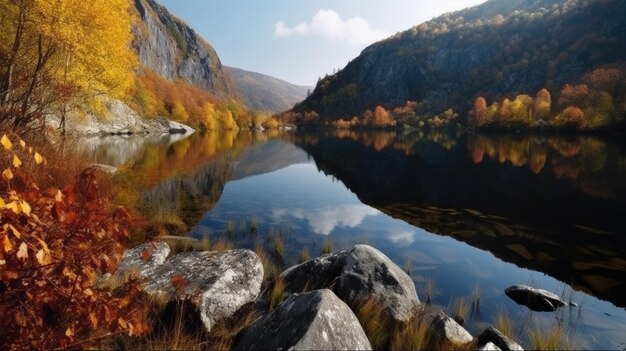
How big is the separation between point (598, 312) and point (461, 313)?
3738 mm

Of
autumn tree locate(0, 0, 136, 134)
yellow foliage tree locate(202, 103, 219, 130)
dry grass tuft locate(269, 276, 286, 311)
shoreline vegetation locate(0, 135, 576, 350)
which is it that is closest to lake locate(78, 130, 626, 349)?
shoreline vegetation locate(0, 135, 576, 350)

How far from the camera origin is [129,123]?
288 feet

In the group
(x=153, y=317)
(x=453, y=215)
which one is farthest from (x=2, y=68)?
(x=453, y=215)

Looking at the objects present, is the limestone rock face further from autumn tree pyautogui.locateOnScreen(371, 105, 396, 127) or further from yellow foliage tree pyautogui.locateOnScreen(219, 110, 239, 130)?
autumn tree pyautogui.locateOnScreen(371, 105, 396, 127)

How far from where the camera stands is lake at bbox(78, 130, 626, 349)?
10.8 meters

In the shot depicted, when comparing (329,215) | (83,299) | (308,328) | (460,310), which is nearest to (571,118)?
(329,215)

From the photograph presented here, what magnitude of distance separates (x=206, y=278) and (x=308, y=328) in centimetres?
386

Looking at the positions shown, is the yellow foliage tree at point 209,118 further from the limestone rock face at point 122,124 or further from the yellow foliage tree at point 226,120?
the limestone rock face at point 122,124

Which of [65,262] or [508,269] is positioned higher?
[65,262]

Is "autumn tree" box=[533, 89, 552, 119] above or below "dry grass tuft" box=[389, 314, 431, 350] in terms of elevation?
above

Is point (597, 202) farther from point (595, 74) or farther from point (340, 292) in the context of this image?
point (595, 74)

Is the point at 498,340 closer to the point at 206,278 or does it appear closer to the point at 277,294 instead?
the point at 277,294

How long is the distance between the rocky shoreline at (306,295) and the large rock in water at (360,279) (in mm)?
22

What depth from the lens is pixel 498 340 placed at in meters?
7.26
